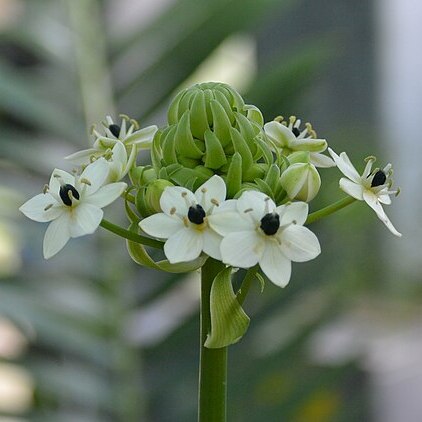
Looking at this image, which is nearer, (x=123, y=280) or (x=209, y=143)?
(x=209, y=143)

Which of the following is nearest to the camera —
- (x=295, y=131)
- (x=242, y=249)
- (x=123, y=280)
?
(x=242, y=249)

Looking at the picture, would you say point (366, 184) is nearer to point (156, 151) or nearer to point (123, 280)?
point (156, 151)

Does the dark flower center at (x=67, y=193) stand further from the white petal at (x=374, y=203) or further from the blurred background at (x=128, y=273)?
the blurred background at (x=128, y=273)

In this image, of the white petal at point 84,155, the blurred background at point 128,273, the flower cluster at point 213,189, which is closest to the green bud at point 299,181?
the flower cluster at point 213,189

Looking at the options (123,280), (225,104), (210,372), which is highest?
(123,280)

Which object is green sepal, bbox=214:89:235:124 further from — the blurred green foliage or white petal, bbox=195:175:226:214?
the blurred green foliage

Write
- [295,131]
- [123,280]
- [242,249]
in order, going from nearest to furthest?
[242,249]
[295,131]
[123,280]

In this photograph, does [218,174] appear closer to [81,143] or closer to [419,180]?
[81,143]

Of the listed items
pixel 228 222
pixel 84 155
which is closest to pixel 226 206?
pixel 228 222
